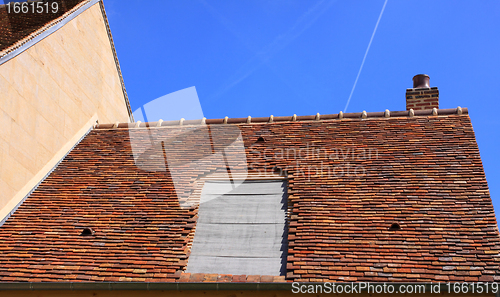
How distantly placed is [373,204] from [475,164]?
7.90ft

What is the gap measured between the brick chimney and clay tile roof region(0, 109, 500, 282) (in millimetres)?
1083

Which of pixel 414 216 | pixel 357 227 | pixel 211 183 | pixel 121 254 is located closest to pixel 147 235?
pixel 121 254

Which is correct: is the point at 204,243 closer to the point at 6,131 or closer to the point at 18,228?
the point at 18,228

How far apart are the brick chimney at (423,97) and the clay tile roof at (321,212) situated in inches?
42.6

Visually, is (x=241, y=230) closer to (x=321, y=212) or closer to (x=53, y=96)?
(x=321, y=212)

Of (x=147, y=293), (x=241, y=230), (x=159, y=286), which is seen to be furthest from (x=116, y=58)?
(x=159, y=286)

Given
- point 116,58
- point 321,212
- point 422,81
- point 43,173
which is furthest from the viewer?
point 116,58

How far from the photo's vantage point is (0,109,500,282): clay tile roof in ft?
25.2

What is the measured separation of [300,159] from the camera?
1061 centimetres

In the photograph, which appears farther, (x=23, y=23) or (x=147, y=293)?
(x=23, y=23)

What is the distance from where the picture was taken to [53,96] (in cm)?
1191

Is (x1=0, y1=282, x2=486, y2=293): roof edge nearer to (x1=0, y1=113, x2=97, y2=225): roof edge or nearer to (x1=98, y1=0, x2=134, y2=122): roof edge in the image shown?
(x1=0, y1=113, x2=97, y2=225): roof edge

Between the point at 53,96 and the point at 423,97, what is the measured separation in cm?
946

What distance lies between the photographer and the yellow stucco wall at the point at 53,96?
10.1 metres
